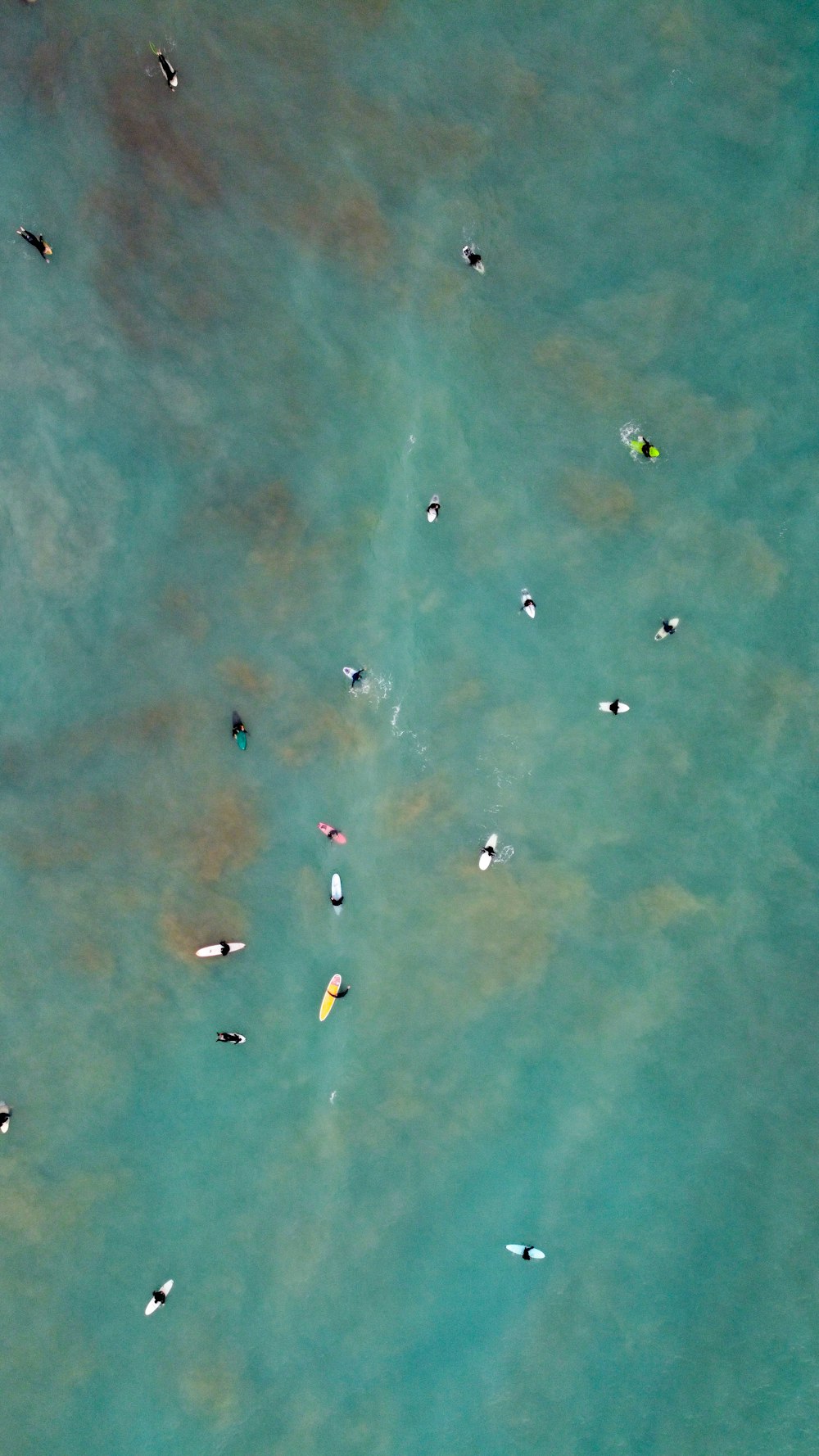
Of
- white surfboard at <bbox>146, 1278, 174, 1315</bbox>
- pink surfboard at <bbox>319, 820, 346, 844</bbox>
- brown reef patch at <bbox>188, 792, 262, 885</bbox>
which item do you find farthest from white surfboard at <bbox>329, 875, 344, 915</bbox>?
white surfboard at <bbox>146, 1278, 174, 1315</bbox>

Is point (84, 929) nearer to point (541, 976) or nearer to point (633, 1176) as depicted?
point (541, 976)

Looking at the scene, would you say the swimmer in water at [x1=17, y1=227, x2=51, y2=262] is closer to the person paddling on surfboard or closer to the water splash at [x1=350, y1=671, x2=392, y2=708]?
the water splash at [x1=350, y1=671, x2=392, y2=708]

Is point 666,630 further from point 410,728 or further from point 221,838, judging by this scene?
point 221,838

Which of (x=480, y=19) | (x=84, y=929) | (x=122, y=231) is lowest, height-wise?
(x=84, y=929)

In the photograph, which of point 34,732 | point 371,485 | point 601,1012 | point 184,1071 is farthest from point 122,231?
point 601,1012

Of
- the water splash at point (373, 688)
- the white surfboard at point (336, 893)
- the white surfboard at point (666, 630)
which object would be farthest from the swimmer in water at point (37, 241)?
the white surfboard at point (666, 630)

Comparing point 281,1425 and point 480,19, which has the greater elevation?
point 480,19

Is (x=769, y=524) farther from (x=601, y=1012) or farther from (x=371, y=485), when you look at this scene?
(x=601, y=1012)
